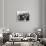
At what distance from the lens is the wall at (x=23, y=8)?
5.75ft

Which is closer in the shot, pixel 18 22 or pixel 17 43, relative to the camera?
pixel 17 43

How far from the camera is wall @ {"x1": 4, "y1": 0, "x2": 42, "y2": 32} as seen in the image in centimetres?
175

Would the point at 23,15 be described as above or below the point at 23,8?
below

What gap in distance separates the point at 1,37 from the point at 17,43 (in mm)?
Result: 285

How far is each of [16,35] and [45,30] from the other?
18.5 inches

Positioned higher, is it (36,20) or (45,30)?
(36,20)

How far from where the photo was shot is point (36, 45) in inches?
67.3

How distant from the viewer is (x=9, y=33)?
1762 millimetres

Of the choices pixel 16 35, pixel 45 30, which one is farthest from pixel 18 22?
pixel 45 30

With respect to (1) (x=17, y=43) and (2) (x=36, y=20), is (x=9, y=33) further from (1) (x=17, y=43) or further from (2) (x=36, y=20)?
(2) (x=36, y=20)

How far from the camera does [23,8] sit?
183 centimetres

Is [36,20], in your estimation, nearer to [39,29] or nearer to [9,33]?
[39,29]

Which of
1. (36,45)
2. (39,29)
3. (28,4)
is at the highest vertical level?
(28,4)

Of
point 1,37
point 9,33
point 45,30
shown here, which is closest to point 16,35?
point 9,33
